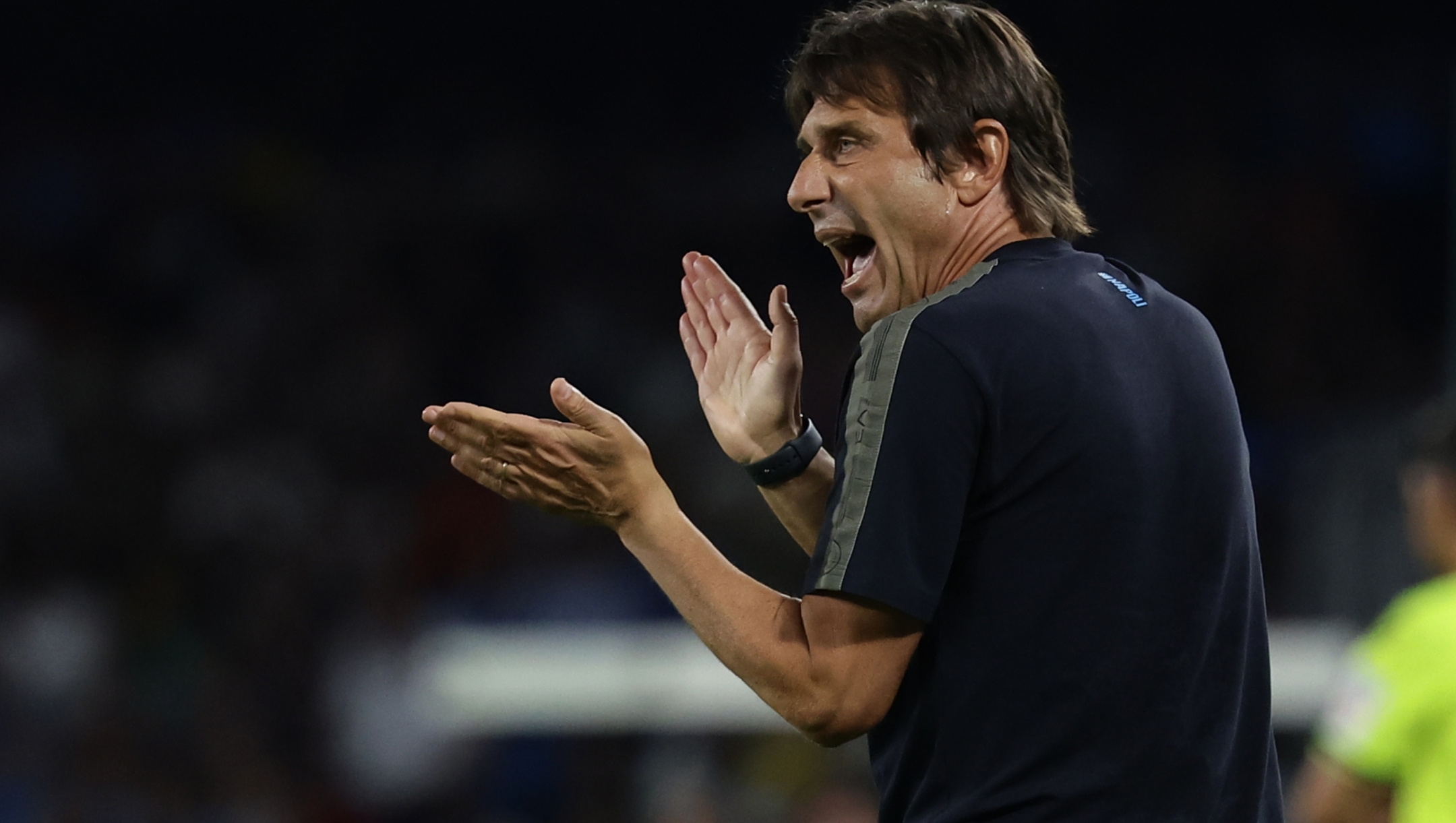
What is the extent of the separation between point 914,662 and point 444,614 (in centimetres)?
535

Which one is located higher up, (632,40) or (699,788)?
(632,40)

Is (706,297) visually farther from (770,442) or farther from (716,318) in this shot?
(770,442)

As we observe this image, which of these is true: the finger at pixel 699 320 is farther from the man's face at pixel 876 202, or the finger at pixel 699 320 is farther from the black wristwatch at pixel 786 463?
the man's face at pixel 876 202

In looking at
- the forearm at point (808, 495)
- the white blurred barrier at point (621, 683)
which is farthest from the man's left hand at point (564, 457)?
the white blurred barrier at point (621, 683)

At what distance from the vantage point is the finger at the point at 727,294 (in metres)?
2.36

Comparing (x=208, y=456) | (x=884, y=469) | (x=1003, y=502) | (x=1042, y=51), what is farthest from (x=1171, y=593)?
(x=1042, y=51)

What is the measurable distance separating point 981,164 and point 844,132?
16 centimetres

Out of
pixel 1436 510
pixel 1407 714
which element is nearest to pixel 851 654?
pixel 1407 714

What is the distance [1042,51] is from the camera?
9023 millimetres

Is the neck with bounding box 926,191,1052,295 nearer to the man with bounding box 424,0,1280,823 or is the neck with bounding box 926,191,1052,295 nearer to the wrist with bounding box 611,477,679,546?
the man with bounding box 424,0,1280,823

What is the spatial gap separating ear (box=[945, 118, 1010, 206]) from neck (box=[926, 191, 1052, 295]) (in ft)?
0.06

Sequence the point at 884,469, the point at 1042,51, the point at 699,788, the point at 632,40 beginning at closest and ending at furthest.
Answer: the point at 884,469 < the point at 699,788 < the point at 1042,51 < the point at 632,40

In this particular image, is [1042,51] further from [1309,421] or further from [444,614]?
[444,614]

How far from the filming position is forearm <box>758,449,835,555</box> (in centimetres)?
227
